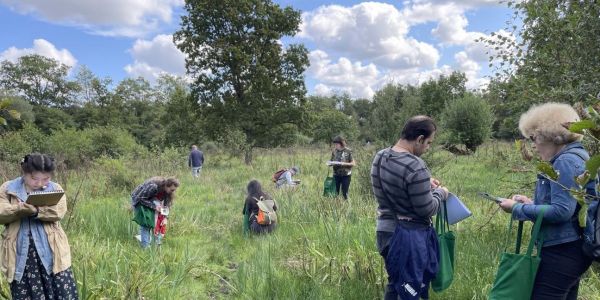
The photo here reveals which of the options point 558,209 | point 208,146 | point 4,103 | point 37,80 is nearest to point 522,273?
point 558,209

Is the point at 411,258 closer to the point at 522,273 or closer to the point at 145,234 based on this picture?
the point at 522,273

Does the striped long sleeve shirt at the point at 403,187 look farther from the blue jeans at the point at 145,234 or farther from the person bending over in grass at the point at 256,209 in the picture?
the blue jeans at the point at 145,234

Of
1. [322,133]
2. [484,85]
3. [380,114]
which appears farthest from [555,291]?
[322,133]

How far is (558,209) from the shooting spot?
2.19 m

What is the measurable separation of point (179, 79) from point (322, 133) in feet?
94.9

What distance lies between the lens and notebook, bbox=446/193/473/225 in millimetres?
3064

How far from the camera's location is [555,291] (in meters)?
2.28

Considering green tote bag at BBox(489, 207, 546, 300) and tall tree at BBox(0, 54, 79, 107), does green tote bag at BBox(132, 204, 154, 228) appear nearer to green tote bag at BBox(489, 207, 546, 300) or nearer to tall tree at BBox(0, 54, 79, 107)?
green tote bag at BBox(489, 207, 546, 300)

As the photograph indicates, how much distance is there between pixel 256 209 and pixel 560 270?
4793mm

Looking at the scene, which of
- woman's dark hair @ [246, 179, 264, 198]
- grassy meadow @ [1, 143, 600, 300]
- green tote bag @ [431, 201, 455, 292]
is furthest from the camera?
woman's dark hair @ [246, 179, 264, 198]

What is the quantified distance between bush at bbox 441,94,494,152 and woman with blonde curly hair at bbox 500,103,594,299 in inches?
901

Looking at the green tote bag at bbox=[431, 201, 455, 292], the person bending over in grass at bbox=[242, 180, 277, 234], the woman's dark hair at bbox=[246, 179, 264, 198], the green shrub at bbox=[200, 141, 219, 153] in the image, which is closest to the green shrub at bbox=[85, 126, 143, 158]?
the green shrub at bbox=[200, 141, 219, 153]

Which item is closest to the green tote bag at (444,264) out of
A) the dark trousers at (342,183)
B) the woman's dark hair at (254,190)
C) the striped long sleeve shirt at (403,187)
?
the striped long sleeve shirt at (403,187)

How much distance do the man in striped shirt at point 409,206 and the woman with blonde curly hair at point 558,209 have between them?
1.91 ft
